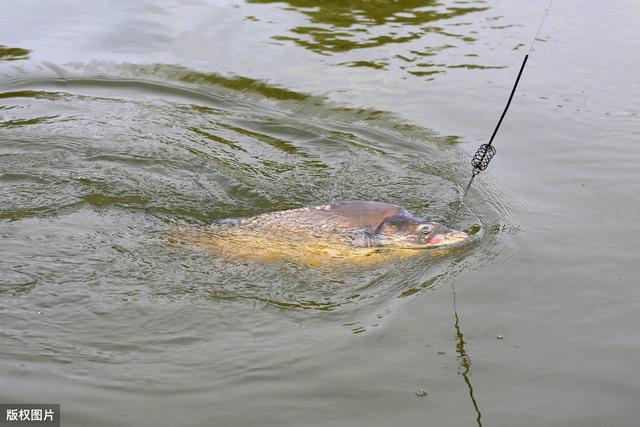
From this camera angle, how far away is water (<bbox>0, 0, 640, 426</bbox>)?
14.4 feet

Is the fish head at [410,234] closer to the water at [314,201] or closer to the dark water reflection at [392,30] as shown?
the water at [314,201]

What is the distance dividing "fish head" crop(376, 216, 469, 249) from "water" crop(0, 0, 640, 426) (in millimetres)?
139

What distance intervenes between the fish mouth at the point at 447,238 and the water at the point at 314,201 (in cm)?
12

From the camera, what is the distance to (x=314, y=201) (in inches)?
274

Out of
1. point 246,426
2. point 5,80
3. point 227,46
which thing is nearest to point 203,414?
point 246,426

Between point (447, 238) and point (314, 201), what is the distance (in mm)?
1366

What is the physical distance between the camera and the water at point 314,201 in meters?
4.40

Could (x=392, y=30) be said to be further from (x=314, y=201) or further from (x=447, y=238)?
(x=447, y=238)

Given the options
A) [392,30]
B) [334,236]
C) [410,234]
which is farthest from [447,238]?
[392,30]

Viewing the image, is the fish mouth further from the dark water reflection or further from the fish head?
the dark water reflection

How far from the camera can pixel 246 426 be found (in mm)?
3982

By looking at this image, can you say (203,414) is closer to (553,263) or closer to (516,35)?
(553,263)

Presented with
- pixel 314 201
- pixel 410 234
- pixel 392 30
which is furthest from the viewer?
pixel 392 30

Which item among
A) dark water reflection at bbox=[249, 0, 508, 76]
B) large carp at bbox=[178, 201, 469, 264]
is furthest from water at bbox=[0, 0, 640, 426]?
large carp at bbox=[178, 201, 469, 264]
